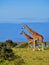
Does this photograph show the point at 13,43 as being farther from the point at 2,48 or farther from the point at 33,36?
the point at 2,48

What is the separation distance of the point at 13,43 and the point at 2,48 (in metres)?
8.66

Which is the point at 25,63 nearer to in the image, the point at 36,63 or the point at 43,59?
the point at 36,63

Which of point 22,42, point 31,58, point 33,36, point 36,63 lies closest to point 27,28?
point 33,36

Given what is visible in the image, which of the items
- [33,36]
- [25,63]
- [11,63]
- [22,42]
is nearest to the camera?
[11,63]

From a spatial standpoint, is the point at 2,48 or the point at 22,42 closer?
the point at 2,48

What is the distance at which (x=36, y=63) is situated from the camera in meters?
11.3

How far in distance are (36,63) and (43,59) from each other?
1196mm

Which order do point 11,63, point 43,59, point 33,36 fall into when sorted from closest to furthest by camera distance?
point 11,63
point 43,59
point 33,36

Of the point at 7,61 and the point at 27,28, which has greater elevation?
the point at 27,28

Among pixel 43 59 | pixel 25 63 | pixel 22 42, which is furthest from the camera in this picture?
pixel 22 42

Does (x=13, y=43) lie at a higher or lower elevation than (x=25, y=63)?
higher

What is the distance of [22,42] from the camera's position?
20.9 meters

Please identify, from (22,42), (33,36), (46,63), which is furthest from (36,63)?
(22,42)

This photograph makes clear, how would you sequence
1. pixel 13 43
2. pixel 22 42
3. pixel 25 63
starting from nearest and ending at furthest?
pixel 25 63 < pixel 13 43 < pixel 22 42
